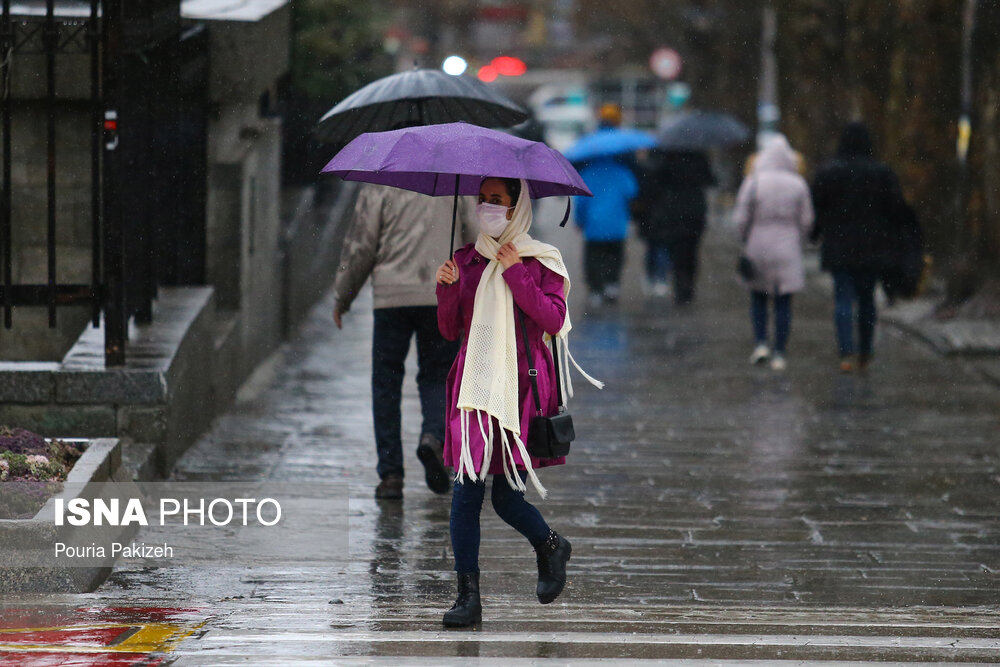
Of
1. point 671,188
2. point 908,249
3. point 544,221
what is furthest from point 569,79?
point 908,249

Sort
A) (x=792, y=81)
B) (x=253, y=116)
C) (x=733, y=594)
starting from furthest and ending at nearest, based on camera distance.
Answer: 1. (x=792, y=81)
2. (x=253, y=116)
3. (x=733, y=594)

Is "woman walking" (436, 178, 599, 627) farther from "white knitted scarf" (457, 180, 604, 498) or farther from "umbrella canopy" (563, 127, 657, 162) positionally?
"umbrella canopy" (563, 127, 657, 162)

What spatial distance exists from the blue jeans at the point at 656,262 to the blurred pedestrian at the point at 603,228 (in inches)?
39.9

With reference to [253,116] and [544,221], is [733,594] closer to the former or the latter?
[253,116]

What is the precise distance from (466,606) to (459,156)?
1457mm

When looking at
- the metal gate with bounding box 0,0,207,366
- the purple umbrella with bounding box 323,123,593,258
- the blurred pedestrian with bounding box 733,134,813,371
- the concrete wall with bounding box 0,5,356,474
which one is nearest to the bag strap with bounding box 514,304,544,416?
the purple umbrella with bounding box 323,123,593,258

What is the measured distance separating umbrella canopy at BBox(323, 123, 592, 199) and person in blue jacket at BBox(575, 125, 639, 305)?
10.8 metres

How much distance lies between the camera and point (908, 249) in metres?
12.2

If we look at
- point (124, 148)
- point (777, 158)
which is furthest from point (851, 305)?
point (124, 148)

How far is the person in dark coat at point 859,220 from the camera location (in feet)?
39.8

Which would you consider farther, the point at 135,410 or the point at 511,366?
the point at 135,410

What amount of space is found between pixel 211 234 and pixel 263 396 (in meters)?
1.14

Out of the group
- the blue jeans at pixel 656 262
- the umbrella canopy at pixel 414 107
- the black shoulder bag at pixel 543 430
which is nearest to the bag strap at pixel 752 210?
the blue jeans at pixel 656 262

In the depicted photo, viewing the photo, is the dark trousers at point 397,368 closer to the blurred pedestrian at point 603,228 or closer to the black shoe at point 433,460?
the black shoe at point 433,460
